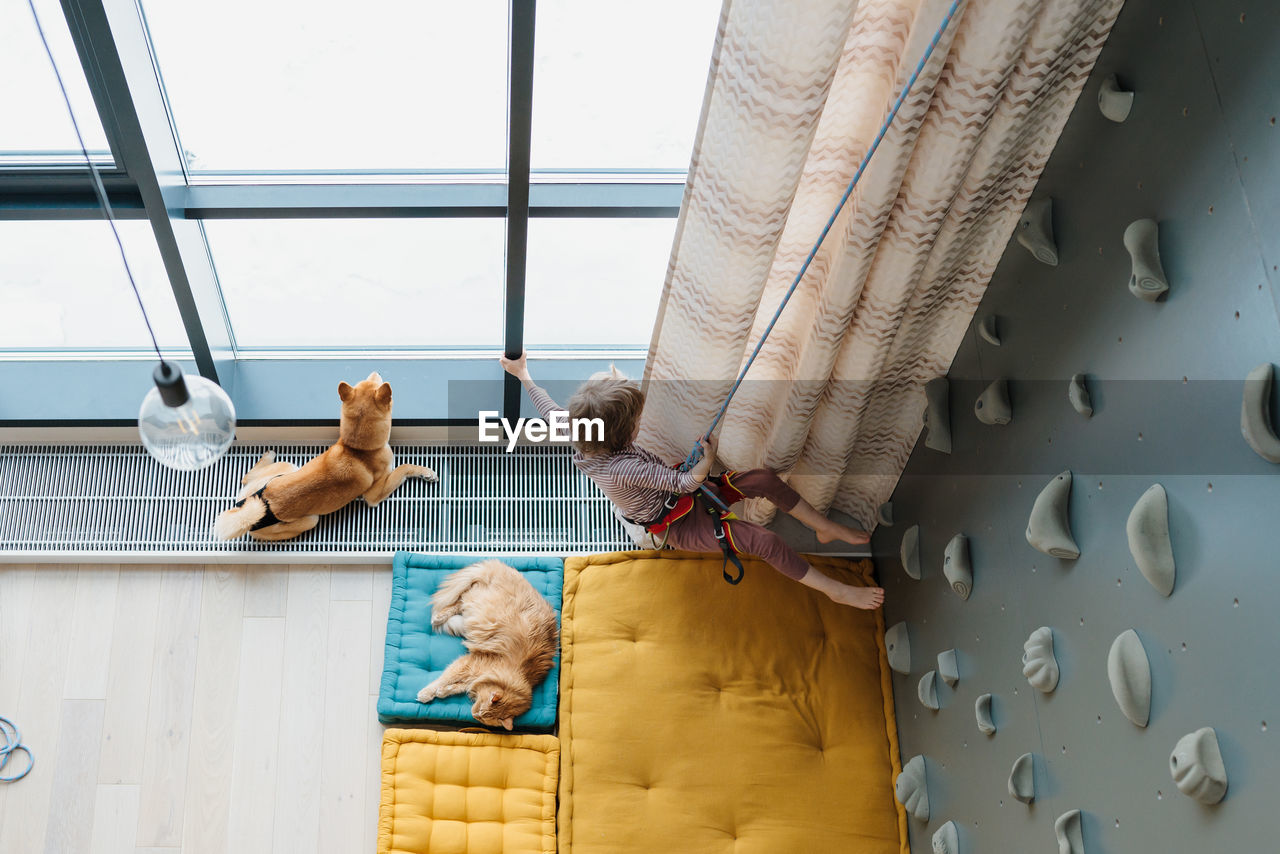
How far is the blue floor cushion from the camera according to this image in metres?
2.39

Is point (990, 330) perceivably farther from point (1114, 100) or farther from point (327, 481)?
point (327, 481)

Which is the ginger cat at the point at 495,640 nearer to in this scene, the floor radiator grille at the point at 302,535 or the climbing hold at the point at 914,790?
the floor radiator grille at the point at 302,535

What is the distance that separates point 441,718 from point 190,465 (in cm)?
130

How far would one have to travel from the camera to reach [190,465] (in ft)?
4.17

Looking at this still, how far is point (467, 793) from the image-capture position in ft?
7.61

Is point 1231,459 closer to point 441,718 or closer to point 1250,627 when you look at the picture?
point 1250,627

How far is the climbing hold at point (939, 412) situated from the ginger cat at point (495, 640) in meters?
1.01

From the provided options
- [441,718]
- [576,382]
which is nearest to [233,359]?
[576,382]

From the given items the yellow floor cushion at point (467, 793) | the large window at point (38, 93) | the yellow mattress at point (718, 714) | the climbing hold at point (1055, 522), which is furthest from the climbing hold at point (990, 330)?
the large window at point (38, 93)

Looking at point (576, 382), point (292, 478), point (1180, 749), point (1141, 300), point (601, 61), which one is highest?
point (601, 61)

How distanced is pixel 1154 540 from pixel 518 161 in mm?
1261

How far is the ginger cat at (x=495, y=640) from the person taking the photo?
7.71ft

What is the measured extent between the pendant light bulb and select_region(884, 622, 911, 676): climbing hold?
1.68m

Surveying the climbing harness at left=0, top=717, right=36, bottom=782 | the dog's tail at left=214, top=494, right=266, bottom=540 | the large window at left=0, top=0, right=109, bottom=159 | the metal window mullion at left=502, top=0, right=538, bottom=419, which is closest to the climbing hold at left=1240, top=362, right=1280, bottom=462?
the metal window mullion at left=502, top=0, right=538, bottom=419
